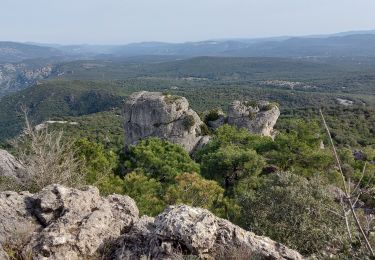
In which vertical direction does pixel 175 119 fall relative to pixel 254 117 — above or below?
above

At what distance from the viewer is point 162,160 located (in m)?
27.5

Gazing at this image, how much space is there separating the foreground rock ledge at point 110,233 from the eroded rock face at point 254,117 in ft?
113

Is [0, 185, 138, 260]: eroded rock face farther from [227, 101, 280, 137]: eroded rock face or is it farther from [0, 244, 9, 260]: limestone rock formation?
[227, 101, 280, 137]: eroded rock face

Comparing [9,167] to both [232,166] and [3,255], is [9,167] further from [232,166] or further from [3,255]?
[3,255]

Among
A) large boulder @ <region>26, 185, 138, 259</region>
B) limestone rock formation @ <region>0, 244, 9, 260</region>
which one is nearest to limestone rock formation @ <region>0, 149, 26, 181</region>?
large boulder @ <region>26, 185, 138, 259</region>

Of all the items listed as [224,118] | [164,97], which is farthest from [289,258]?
[224,118]

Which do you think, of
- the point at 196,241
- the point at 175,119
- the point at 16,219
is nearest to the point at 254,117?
the point at 175,119

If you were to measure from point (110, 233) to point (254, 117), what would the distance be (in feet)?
117

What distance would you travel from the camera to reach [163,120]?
138 feet

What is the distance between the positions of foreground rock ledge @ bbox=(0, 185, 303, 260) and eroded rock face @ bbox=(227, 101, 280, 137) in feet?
113

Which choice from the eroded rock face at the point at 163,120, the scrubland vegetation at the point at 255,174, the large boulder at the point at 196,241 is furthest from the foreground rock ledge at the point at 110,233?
the eroded rock face at the point at 163,120

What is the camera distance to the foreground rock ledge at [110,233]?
8.88m

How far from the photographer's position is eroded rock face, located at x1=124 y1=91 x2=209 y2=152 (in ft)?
136

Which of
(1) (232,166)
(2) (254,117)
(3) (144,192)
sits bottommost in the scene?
(2) (254,117)
